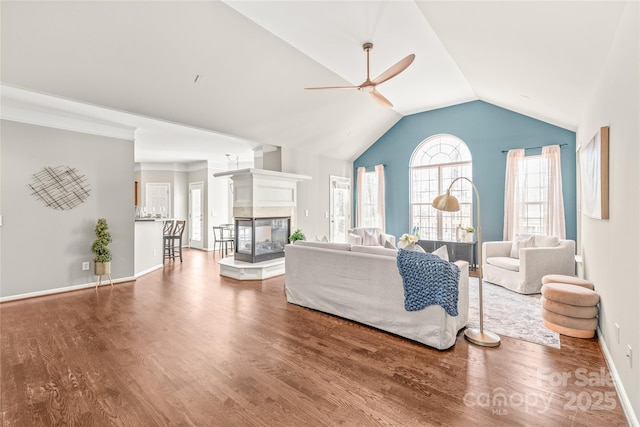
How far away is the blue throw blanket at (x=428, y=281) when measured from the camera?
275 centimetres

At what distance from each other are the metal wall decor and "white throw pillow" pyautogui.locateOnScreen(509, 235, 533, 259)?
291 inches

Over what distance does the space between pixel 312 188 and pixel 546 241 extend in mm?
4831

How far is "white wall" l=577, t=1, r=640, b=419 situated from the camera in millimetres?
1797

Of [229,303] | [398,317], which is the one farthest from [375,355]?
[229,303]

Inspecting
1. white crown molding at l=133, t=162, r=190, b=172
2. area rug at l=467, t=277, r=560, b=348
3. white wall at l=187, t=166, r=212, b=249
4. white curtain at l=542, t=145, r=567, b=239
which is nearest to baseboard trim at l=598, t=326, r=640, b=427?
area rug at l=467, t=277, r=560, b=348

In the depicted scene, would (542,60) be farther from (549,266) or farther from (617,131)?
(549,266)

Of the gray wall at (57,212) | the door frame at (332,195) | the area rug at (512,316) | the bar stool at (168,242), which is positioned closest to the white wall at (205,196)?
the bar stool at (168,242)

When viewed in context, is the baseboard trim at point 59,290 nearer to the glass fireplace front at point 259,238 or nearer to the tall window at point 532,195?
the glass fireplace front at point 259,238

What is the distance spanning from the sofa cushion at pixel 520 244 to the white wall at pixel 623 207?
8.23 ft

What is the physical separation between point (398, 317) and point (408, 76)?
4193 mm

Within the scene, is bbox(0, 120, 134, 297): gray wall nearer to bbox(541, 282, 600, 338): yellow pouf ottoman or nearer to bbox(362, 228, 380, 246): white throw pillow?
bbox(362, 228, 380, 246): white throw pillow

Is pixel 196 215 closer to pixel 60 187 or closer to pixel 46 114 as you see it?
pixel 60 187

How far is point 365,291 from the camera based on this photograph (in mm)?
3322

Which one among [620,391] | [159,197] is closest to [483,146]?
[620,391]
